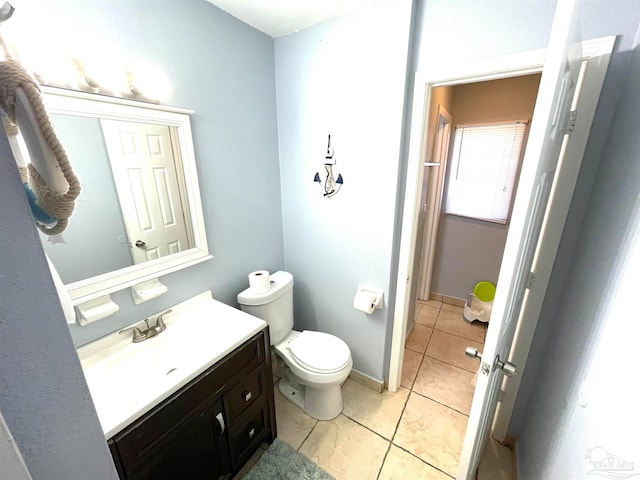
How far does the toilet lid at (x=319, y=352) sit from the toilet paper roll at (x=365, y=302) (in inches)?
10.0

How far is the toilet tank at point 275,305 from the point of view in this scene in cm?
155

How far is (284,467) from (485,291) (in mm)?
2269

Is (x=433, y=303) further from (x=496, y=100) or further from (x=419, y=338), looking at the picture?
(x=496, y=100)

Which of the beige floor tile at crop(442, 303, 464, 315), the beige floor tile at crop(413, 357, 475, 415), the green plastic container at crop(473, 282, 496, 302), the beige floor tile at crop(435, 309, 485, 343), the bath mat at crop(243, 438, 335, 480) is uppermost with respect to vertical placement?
the green plastic container at crop(473, 282, 496, 302)

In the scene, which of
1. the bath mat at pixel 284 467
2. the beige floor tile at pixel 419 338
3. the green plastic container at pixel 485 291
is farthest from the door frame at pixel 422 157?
the green plastic container at pixel 485 291

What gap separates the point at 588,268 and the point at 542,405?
64 cm

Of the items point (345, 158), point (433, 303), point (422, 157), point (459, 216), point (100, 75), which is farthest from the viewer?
point (433, 303)

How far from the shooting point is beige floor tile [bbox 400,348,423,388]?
6.34ft

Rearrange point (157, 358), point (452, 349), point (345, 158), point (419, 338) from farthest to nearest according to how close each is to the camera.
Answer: point (419, 338) → point (452, 349) → point (345, 158) → point (157, 358)

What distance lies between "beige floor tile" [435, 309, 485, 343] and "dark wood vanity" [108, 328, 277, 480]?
1.78 m

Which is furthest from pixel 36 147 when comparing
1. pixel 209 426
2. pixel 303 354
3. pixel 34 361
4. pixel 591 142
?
pixel 591 142

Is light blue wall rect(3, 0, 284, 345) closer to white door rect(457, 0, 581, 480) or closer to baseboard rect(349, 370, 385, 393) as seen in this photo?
baseboard rect(349, 370, 385, 393)

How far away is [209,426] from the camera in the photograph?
3.59 ft

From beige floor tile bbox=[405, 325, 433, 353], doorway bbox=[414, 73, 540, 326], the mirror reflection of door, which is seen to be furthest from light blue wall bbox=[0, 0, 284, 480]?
beige floor tile bbox=[405, 325, 433, 353]
